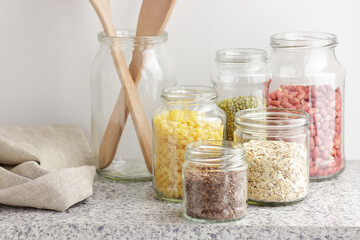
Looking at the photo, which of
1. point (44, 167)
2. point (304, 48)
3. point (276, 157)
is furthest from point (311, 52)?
point (44, 167)

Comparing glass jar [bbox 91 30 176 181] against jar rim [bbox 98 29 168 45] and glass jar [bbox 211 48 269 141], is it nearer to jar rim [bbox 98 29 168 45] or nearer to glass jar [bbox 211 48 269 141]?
jar rim [bbox 98 29 168 45]

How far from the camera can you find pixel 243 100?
3.92 feet

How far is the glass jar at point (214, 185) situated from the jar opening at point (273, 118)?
0.10 metres

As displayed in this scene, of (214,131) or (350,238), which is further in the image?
(214,131)

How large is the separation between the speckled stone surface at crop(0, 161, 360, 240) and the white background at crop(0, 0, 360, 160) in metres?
0.35

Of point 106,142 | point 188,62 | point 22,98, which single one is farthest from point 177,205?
point 22,98

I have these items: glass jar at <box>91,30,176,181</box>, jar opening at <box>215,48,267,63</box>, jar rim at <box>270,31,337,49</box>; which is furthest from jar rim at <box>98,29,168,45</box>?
jar rim at <box>270,31,337,49</box>

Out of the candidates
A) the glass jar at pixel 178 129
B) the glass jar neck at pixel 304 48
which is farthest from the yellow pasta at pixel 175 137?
the glass jar neck at pixel 304 48

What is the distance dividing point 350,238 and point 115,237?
376 mm

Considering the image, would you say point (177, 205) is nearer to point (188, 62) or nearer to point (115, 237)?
point (115, 237)

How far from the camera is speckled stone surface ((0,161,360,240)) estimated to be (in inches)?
38.0

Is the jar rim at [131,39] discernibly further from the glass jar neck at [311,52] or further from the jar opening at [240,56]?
the glass jar neck at [311,52]

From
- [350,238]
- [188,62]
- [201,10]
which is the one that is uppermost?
[201,10]

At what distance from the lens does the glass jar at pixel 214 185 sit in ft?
3.18
